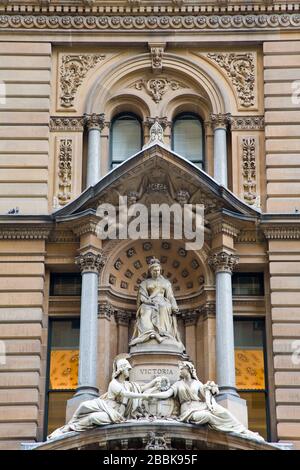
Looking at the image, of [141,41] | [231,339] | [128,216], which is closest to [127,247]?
[128,216]

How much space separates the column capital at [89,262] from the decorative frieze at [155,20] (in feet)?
18.6

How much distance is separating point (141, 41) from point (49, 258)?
5.65 m

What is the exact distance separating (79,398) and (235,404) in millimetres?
3153

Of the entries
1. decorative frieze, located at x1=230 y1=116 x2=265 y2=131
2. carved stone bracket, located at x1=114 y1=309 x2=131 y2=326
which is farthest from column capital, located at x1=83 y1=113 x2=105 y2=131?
carved stone bracket, located at x1=114 y1=309 x2=131 y2=326

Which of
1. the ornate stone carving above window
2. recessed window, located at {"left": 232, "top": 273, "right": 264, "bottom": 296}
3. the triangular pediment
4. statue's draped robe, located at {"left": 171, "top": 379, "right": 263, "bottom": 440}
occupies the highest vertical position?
the ornate stone carving above window

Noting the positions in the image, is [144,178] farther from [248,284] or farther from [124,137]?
[248,284]

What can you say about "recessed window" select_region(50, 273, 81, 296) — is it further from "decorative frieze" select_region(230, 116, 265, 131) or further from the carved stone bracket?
"decorative frieze" select_region(230, 116, 265, 131)

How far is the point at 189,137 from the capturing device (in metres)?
27.6

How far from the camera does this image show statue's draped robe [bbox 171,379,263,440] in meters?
22.5

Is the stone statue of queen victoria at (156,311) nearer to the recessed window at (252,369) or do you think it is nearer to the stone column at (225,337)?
the stone column at (225,337)

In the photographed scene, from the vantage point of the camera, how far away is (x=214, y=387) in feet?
75.6

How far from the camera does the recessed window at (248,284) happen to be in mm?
25906

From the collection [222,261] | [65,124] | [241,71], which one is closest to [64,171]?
[65,124]

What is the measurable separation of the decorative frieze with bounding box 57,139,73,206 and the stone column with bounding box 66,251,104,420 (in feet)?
5.42
